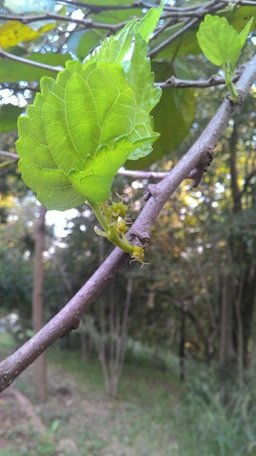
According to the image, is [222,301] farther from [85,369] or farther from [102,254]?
[85,369]

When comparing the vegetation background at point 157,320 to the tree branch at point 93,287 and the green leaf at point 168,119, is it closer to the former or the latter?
the green leaf at point 168,119

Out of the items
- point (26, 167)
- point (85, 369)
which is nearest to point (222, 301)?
point (85, 369)

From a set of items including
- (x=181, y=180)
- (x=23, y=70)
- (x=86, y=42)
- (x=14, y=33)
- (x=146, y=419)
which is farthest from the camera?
(x=146, y=419)

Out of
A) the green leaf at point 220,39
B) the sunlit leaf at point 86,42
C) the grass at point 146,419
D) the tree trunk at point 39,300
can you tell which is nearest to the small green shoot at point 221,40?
the green leaf at point 220,39

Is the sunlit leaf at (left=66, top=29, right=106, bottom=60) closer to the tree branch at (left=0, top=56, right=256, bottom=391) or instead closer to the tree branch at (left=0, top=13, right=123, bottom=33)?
the tree branch at (left=0, top=13, right=123, bottom=33)

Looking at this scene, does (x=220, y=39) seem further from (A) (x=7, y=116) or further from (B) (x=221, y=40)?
(A) (x=7, y=116)

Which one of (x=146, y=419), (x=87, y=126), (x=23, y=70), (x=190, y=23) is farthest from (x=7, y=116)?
(x=146, y=419)

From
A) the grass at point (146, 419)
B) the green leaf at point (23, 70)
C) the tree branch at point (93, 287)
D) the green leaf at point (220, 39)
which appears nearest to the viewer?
the tree branch at point (93, 287)
